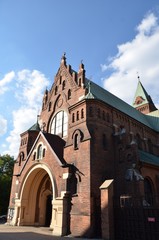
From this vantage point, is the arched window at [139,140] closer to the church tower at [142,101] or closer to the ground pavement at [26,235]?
the ground pavement at [26,235]

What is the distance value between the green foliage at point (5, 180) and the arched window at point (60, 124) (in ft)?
69.6

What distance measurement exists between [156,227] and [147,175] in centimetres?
830

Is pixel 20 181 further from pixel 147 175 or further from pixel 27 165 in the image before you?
pixel 147 175

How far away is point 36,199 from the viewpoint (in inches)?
922

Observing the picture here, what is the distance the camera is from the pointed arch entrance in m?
22.4

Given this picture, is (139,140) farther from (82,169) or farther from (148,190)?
(82,169)

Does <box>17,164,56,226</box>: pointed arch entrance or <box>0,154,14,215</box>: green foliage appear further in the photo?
<box>0,154,14,215</box>: green foliage

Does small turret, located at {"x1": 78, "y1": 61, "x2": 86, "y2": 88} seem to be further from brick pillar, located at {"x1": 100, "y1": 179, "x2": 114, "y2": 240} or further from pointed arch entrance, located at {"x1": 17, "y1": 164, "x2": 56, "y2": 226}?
brick pillar, located at {"x1": 100, "y1": 179, "x2": 114, "y2": 240}

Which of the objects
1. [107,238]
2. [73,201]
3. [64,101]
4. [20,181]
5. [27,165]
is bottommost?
[107,238]

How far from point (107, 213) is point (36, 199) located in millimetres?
11089

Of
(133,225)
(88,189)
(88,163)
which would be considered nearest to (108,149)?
(88,163)

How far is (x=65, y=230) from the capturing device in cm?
1655

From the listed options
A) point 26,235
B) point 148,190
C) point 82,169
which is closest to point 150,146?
point 148,190

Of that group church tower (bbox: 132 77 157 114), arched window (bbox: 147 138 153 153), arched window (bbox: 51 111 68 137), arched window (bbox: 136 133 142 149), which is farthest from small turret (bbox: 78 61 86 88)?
church tower (bbox: 132 77 157 114)
